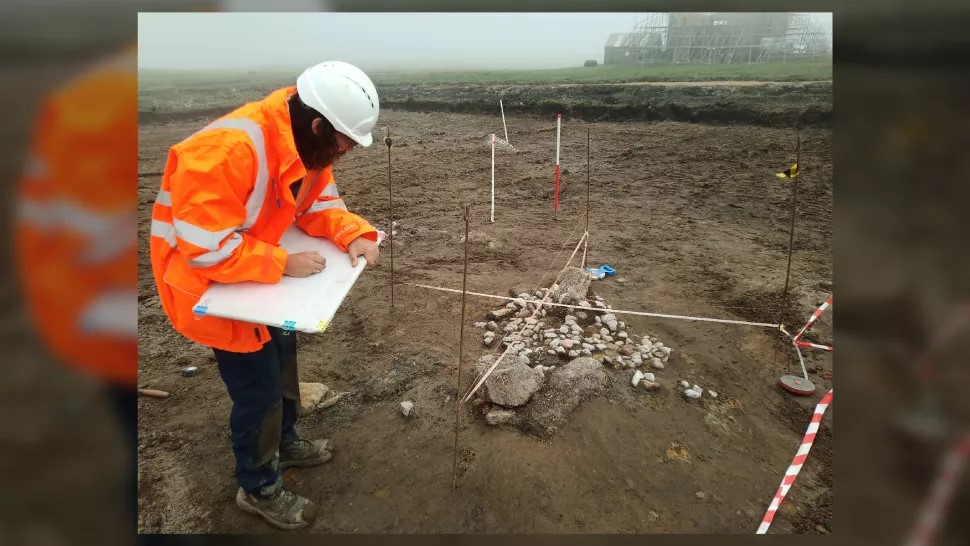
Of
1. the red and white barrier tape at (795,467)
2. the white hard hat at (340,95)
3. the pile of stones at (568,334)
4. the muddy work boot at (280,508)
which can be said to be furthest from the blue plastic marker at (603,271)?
the white hard hat at (340,95)

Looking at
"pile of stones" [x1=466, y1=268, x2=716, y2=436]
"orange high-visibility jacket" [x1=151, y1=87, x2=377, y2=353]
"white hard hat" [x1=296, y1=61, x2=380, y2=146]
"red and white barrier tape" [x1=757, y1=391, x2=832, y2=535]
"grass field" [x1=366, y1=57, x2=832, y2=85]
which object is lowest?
"red and white barrier tape" [x1=757, y1=391, x2=832, y2=535]

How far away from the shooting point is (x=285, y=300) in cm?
205

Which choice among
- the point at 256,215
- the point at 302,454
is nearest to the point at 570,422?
the point at 302,454

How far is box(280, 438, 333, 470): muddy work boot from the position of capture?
10.3 ft

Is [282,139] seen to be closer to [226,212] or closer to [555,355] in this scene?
[226,212]

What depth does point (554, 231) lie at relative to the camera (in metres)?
7.71

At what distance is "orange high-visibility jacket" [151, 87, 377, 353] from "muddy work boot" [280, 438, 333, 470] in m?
1.22

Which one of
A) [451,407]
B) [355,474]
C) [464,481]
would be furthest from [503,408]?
[355,474]

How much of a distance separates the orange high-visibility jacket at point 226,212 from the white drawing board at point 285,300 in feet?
0.19

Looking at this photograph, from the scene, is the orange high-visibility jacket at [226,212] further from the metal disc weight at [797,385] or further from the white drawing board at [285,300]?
the metal disc weight at [797,385]
